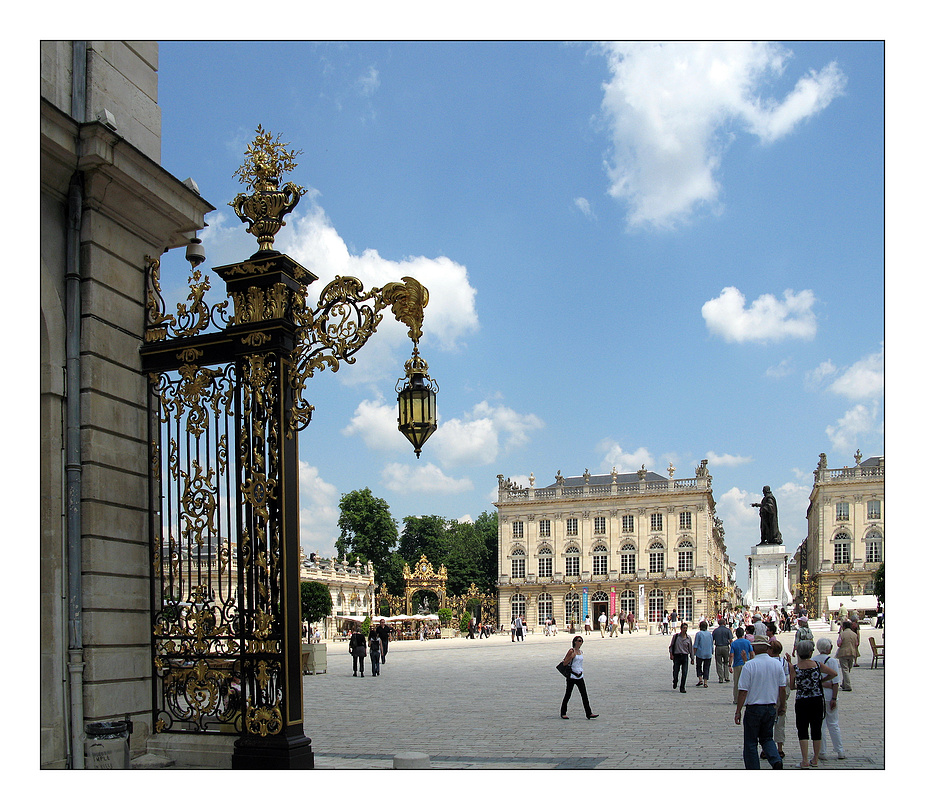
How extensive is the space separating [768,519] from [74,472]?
44.1 metres

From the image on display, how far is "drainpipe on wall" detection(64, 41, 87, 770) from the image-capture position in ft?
23.2

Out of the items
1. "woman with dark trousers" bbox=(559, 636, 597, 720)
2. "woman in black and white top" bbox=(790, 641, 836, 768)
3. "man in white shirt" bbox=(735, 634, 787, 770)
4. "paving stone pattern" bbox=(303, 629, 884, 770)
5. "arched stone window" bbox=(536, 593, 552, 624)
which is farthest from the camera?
"arched stone window" bbox=(536, 593, 552, 624)

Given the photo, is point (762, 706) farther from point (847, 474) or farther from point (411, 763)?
point (847, 474)

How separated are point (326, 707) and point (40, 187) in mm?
11129

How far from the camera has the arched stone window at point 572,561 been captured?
287 feet

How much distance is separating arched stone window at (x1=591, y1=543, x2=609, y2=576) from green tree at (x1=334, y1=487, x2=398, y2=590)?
18170mm

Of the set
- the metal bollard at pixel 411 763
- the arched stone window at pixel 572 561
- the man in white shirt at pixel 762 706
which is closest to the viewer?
the metal bollard at pixel 411 763

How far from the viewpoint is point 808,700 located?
875 centimetres

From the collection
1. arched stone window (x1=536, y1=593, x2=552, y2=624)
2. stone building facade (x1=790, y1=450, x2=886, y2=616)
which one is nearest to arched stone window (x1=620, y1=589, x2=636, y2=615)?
arched stone window (x1=536, y1=593, x2=552, y2=624)

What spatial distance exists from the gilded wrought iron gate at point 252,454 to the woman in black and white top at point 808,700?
410 centimetres

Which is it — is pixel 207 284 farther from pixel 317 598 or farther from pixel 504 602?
pixel 504 602

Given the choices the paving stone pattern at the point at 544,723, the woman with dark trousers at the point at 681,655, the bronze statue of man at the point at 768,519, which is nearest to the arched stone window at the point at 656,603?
the bronze statue of man at the point at 768,519

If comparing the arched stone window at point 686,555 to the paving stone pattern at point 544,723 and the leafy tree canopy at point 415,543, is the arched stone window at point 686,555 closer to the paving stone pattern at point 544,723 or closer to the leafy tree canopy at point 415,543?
the leafy tree canopy at point 415,543

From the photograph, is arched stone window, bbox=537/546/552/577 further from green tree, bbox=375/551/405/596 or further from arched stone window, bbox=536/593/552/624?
green tree, bbox=375/551/405/596
